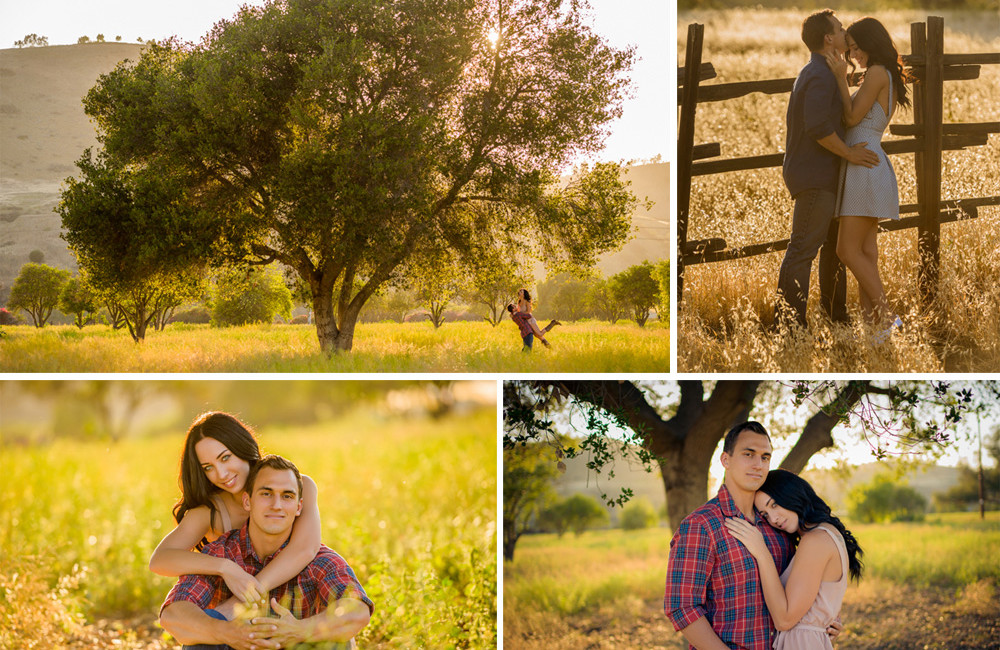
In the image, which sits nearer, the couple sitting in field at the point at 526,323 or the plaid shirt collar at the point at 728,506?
the plaid shirt collar at the point at 728,506

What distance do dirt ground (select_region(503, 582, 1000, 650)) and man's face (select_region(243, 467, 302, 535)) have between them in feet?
5.94

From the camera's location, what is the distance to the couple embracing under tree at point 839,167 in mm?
3824

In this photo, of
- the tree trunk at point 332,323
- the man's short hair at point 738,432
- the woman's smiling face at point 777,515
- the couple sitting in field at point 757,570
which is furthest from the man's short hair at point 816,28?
the tree trunk at point 332,323

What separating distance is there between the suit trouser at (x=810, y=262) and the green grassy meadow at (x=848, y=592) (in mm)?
1525

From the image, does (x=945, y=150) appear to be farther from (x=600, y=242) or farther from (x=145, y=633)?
(x=145, y=633)

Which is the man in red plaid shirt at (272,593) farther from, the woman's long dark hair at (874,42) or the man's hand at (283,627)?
the woman's long dark hair at (874,42)

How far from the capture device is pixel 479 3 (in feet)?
13.3

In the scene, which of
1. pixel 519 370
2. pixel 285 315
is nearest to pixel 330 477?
pixel 285 315

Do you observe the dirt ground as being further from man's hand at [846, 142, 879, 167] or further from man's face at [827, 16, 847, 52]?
man's face at [827, 16, 847, 52]

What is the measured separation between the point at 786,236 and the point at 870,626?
2.52 m

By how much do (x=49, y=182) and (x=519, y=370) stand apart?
2.61 metres

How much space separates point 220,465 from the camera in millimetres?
2893

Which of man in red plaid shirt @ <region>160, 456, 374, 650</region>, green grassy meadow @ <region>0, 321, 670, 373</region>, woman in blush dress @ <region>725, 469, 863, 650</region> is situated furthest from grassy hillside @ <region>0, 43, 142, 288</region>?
woman in blush dress @ <region>725, 469, 863, 650</region>

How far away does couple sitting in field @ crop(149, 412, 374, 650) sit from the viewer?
102 inches
